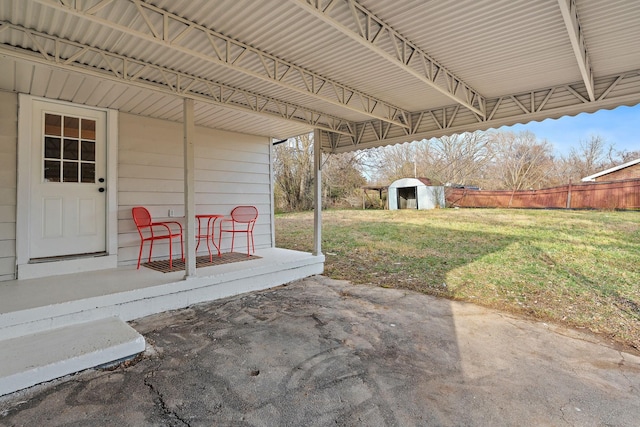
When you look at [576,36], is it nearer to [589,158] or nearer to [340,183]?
[340,183]

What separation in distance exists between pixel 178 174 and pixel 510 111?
5.07m

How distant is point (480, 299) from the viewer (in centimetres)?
419

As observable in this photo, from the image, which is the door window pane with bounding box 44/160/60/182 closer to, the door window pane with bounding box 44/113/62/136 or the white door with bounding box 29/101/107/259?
the white door with bounding box 29/101/107/259

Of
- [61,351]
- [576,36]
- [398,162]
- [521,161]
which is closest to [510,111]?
[576,36]

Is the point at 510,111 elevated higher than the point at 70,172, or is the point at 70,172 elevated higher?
the point at 510,111

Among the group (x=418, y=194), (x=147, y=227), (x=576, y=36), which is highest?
(x=576, y=36)

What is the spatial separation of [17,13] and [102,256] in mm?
2904

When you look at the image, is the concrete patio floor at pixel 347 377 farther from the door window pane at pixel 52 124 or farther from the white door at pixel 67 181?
the door window pane at pixel 52 124

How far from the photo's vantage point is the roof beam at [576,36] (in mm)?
2264

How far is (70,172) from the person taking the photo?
4.14 meters

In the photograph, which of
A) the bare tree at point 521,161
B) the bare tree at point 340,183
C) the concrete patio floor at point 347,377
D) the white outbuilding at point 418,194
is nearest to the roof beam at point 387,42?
the concrete patio floor at point 347,377

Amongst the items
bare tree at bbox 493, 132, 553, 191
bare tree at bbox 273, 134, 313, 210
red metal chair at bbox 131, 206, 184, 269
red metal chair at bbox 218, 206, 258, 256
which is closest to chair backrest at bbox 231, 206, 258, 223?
red metal chair at bbox 218, 206, 258, 256

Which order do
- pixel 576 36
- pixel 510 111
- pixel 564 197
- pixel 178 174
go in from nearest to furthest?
1. pixel 576 36
2. pixel 510 111
3. pixel 178 174
4. pixel 564 197

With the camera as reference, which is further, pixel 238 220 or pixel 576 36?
pixel 238 220
